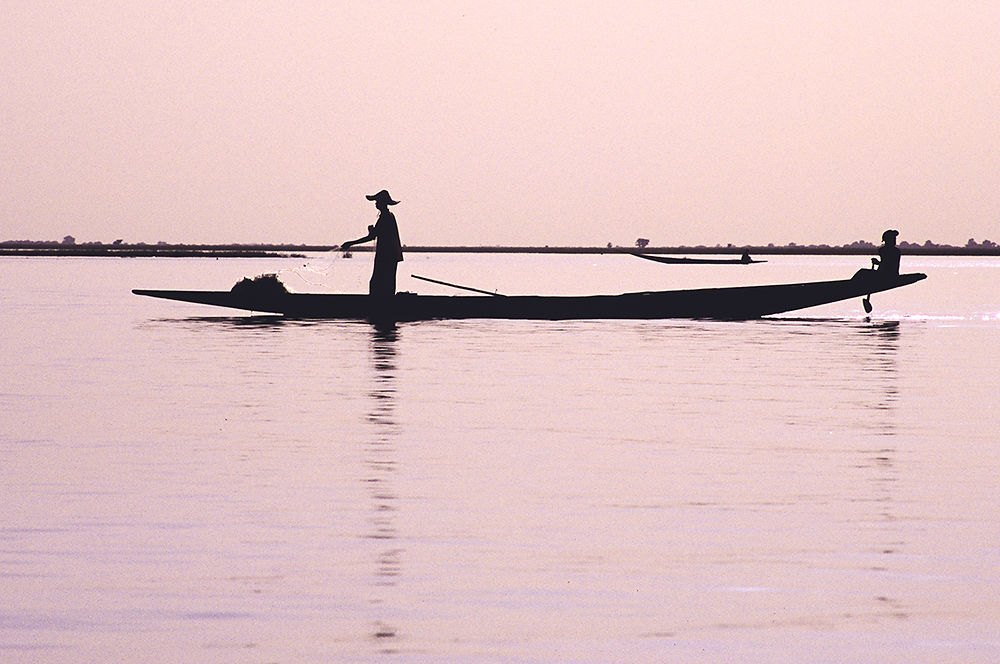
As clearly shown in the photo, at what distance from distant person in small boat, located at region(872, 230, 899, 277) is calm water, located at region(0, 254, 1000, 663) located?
11.3 m

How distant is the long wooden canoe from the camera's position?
30.6 metres

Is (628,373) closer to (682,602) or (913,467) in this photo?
(913,467)

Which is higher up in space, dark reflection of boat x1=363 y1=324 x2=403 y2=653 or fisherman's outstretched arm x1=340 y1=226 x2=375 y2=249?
fisherman's outstretched arm x1=340 y1=226 x2=375 y2=249

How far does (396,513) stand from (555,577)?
213 centimetres

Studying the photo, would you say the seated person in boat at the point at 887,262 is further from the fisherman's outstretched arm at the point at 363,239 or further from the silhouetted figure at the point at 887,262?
the fisherman's outstretched arm at the point at 363,239

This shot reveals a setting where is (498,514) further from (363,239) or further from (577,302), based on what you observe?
(577,302)

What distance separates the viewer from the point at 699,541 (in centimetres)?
869

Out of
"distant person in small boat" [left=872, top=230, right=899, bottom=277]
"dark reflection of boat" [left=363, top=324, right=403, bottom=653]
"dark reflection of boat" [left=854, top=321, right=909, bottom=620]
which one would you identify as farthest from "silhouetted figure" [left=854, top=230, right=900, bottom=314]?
"dark reflection of boat" [left=363, top=324, right=403, bottom=653]

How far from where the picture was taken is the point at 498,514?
9570mm

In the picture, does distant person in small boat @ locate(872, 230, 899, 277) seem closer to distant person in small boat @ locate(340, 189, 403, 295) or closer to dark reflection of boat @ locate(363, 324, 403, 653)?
distant person in small boat @ locate(340, 189, 403, 295)

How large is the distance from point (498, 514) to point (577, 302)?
2211cm

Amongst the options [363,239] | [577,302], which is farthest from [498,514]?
[577,302]

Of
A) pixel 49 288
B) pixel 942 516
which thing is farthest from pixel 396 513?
pixel 49 288

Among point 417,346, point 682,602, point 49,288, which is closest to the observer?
point 682,602
